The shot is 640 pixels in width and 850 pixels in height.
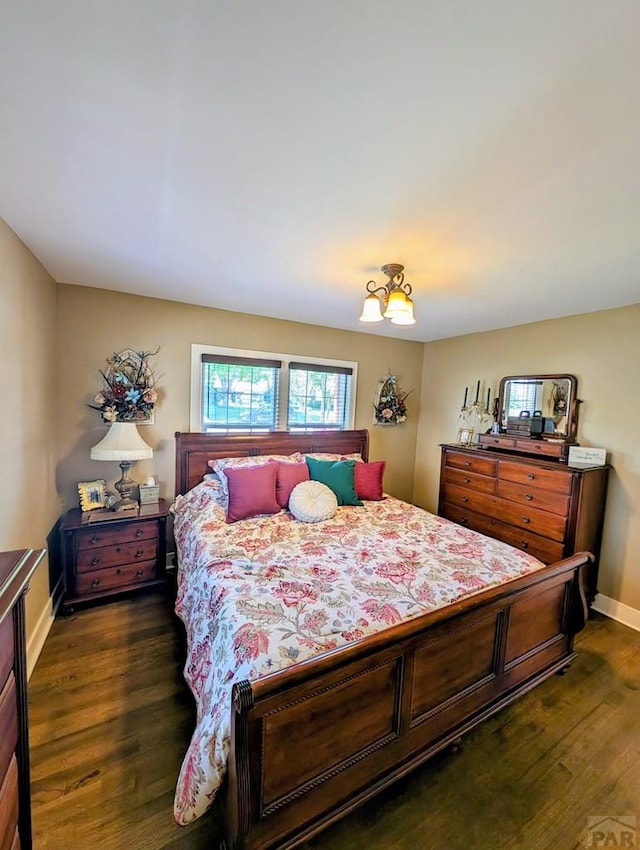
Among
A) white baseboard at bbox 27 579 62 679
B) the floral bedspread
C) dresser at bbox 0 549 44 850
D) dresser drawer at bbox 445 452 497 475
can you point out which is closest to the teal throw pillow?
the floral bedspread

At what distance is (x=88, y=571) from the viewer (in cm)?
262

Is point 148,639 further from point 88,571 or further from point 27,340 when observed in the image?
point 27,340

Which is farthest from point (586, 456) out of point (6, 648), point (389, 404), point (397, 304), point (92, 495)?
point (92, 495)

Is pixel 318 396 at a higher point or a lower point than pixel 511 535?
higher

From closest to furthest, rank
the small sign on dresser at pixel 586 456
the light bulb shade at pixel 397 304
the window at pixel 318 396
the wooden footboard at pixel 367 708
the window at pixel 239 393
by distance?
1. the wooden footboard at pixel 367 708
2. the light bulb shade at pixel 397 304
3. the small sign on dresser at pixel 586 456
4. the window at pixel 239 393
5. the window at pixel 318 396

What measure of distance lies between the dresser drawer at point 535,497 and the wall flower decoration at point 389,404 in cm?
147

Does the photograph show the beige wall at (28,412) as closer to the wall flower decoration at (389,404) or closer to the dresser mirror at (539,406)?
the wall flower decoration at (389,404)

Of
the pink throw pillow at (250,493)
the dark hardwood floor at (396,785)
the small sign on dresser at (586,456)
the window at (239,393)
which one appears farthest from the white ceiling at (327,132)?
the dark hardwood floor at (396,785)

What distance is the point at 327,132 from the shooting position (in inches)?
44.5

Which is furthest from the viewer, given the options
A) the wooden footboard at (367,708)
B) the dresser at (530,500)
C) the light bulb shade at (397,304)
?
the dresser at (530,500)

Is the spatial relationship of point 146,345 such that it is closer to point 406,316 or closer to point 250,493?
point 250,493

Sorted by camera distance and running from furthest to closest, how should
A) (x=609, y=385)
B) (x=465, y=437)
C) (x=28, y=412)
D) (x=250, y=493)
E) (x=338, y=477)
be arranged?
(x=465, y=437) < (x=338, y=477) < (x=609, y=385) < (x=250, y=493) < (x=28, y=412)

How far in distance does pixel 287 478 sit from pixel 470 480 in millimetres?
1917

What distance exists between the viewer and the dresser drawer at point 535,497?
111 inches
